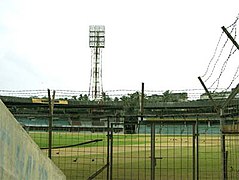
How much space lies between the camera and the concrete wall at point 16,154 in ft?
7.94

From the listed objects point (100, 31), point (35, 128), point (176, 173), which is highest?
point (100, 31)

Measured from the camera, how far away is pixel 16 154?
2.60 metres

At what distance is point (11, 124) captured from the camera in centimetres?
250

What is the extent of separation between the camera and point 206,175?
926cm

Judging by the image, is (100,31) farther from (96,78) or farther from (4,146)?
(4,146)

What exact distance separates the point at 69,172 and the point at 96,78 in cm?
4558

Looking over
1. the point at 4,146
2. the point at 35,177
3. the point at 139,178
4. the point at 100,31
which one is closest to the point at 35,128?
the point at 139,178

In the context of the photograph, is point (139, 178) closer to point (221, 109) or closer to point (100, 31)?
point (221, 109)

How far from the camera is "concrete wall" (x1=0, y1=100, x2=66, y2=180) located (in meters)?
2.42

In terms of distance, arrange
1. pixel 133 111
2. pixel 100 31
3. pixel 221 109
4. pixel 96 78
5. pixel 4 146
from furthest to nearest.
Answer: pixel 96 78 < pixel 100 31 < pixel 133 111 < pixel 221 109 < pixel 4 146

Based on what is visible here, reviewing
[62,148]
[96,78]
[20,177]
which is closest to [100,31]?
[96,78]

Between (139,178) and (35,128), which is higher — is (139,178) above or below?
below

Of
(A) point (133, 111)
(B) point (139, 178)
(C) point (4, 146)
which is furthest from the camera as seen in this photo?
(A) point (133, 111)

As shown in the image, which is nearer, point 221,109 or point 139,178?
point 221,109
